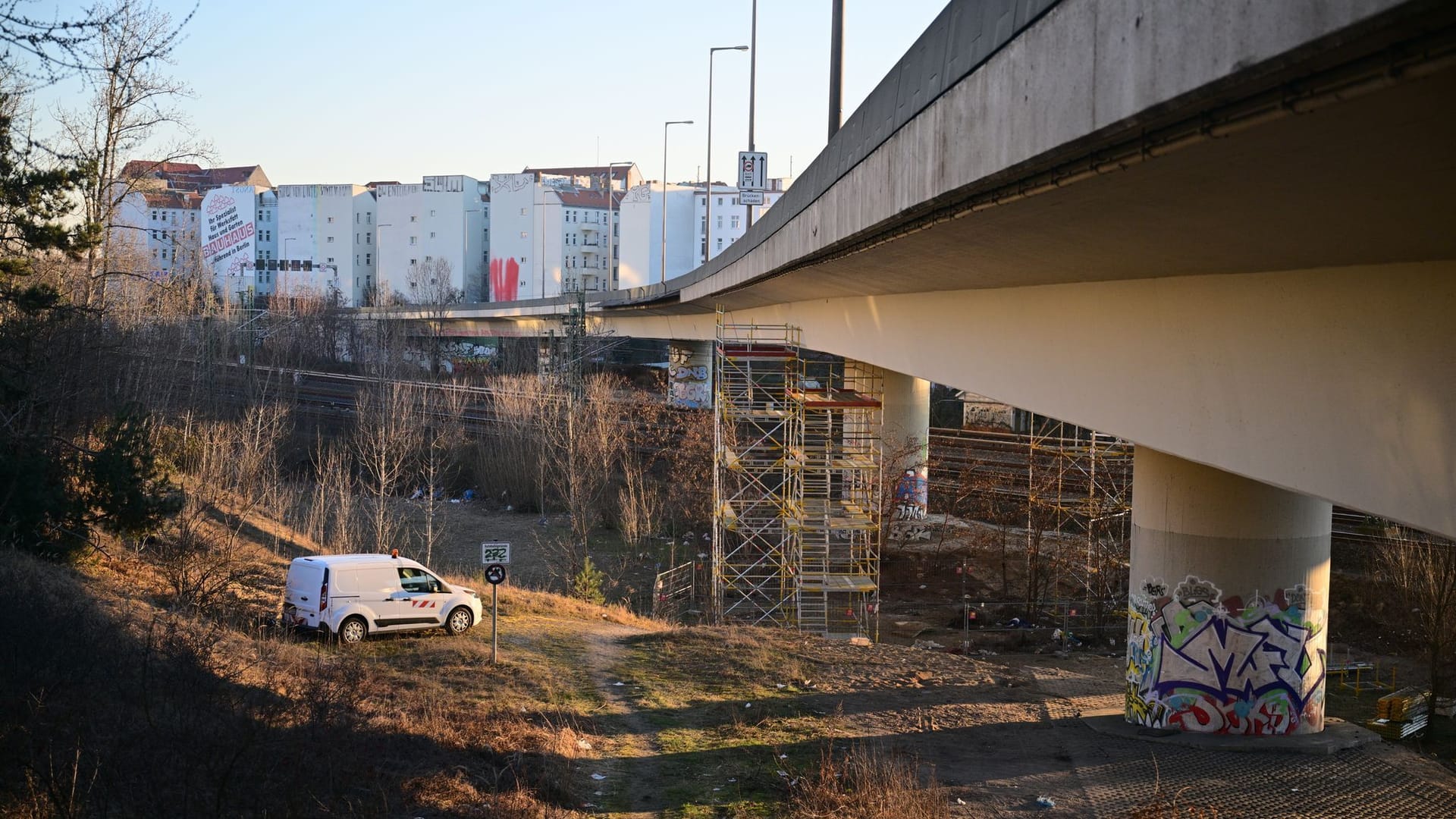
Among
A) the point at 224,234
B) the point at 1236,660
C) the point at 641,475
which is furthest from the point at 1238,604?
the point at 224,234

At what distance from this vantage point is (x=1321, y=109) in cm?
344

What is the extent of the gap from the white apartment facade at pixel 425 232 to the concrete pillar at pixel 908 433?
250 feet

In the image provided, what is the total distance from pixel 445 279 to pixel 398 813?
94.9 metres

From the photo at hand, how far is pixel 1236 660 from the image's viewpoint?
11836 mm

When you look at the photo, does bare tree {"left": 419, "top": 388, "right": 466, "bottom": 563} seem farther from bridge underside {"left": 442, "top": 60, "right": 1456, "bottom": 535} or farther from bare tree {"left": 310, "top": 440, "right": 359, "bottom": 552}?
bridge underside {"left": 442, "top": 60, "right": 1456, "bottom": 535}

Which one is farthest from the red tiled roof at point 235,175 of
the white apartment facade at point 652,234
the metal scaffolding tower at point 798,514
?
the metal scaffolding tower at point 798,514

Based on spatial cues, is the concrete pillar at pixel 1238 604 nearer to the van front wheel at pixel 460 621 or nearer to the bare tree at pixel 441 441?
the van front wheel at pixel 460 621

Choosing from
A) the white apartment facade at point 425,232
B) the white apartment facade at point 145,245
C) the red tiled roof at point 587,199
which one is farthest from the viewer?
the white apartment facade at point 425,232

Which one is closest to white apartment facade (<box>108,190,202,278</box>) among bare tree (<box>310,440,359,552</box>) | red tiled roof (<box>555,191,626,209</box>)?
bare tree (<box>310,440,359,552</box>)

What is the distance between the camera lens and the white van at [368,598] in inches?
631

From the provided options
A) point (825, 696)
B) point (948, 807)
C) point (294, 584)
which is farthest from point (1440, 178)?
point (294, 584)

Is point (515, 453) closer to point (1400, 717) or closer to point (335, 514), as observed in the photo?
point (335, 514)

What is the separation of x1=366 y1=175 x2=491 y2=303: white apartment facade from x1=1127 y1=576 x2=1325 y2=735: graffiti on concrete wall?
9634 cm

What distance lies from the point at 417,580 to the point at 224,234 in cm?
9500
